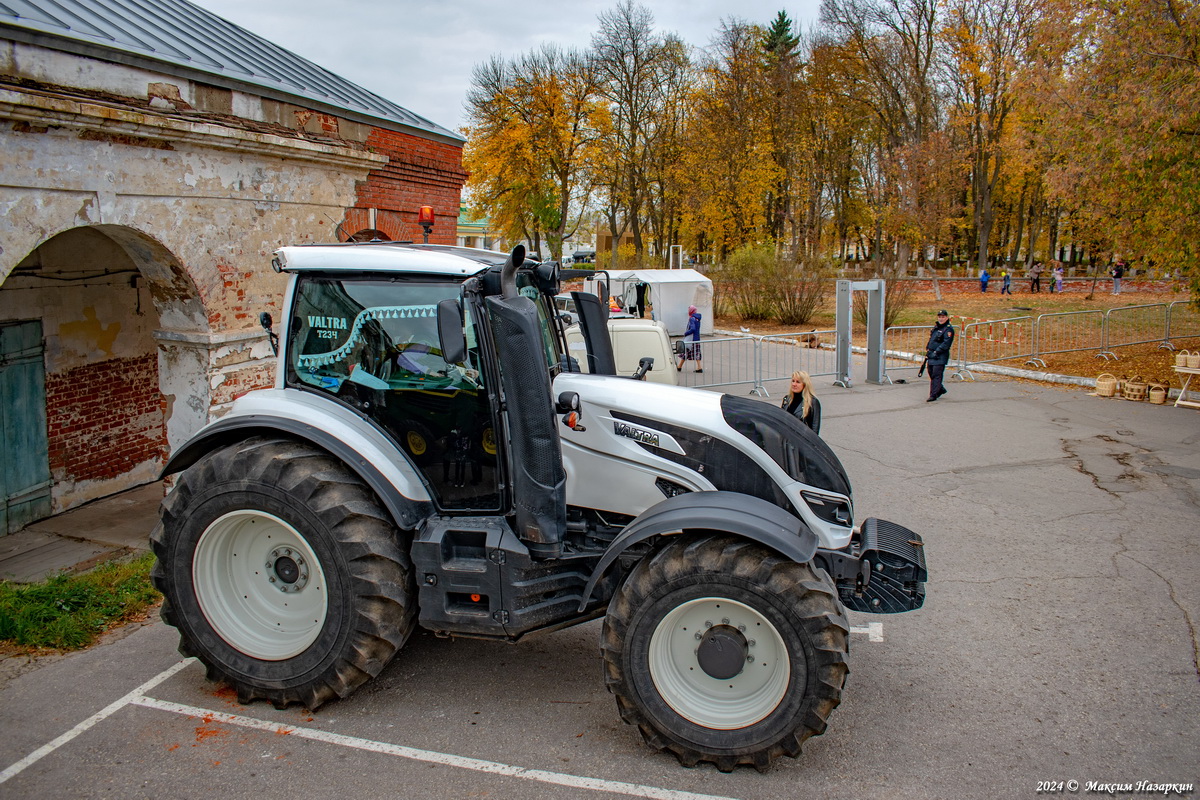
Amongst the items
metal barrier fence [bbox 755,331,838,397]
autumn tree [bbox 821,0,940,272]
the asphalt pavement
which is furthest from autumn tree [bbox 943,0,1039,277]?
the asphalt pavement

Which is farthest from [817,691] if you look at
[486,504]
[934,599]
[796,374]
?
[796,374]

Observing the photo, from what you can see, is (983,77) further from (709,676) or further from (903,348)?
(709,676)

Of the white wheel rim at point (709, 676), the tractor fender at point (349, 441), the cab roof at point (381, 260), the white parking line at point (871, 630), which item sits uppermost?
the cab roof at point (381, 260)

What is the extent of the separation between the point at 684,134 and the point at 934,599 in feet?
122

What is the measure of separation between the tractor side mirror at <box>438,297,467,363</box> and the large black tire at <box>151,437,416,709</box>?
1171mm

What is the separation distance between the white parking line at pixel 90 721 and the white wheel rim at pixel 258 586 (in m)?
0.68

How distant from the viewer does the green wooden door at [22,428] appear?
25.8 feet

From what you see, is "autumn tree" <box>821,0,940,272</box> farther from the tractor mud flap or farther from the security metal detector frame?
the tractor mud flap

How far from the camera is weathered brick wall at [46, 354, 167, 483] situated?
28.0 feet

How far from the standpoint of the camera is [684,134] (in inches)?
1581

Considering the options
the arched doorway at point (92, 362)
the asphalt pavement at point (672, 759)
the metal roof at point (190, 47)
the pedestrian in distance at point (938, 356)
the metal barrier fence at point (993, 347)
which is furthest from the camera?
the metal barrier fence at point (993, 347)

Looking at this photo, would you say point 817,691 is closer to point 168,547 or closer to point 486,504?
point 486,504

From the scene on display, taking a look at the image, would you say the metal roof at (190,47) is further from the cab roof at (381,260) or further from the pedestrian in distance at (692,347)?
the pedestrian in distance at (692,347)

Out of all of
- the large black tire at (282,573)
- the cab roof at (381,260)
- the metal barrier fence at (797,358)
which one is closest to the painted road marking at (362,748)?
the large black tire at (282,573)
